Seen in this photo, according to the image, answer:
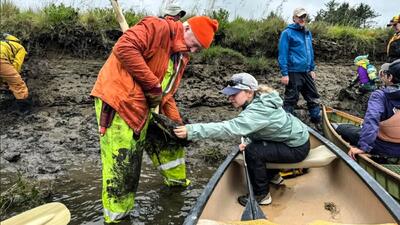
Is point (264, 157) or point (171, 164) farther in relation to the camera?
point (171, 164)

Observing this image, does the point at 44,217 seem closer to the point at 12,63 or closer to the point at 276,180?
the point at 276,180

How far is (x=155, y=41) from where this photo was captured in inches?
146

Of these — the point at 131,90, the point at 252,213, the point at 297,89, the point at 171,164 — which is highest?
the point at 131,90

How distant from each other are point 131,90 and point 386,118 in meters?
2.66

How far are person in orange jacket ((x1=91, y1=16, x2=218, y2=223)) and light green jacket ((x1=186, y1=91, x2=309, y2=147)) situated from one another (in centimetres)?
51

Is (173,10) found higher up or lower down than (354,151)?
higher up

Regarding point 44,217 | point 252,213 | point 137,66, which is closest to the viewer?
point 44,217

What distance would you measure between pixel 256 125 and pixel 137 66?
1.13 m

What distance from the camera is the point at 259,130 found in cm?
387

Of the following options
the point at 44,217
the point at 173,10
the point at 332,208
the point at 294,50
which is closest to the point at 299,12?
the point at 294,50

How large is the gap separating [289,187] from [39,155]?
372cm

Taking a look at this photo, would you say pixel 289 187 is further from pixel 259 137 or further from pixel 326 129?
pixel 326 129

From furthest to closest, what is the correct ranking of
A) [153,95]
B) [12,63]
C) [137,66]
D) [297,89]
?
1. [297,89]
2. [12,63]
3. [153,95]
4. [137,66]

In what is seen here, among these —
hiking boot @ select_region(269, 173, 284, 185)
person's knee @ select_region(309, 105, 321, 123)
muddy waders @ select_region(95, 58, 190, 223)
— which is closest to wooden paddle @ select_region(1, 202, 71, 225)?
muddy waders @ select_region(95, 58, 190, 223)
